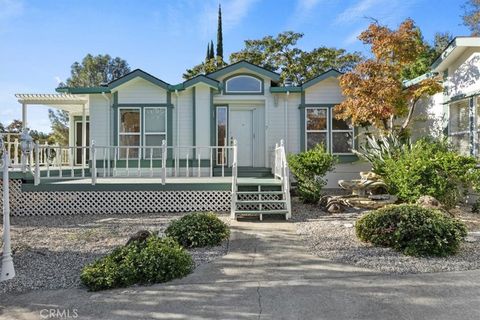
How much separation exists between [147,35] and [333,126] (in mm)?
8152

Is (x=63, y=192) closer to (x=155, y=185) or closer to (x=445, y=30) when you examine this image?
(x=155, y=185)

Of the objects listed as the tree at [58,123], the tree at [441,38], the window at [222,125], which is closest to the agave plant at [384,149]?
the window at [222,125]

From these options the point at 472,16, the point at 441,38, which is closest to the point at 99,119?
the point at 441,38

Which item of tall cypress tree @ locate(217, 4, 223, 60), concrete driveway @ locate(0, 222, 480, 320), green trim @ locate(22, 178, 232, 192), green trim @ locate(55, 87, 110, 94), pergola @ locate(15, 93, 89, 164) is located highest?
tall cypress tree @ locate(217, 4, 223, 60)

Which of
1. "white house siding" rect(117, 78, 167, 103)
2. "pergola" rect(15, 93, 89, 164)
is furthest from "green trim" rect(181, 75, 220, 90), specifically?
"pergola" rect(15, 93, 89, 164)

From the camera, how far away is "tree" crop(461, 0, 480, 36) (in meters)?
19.7

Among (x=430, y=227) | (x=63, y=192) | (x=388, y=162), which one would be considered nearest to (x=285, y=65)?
(x=388, y=162)

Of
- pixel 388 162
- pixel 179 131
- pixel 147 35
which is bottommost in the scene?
pixel 388 162

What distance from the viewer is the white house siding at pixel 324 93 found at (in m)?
11.1

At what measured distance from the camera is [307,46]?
22.6 m

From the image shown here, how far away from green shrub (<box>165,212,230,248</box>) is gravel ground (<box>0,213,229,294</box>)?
139 millimetres

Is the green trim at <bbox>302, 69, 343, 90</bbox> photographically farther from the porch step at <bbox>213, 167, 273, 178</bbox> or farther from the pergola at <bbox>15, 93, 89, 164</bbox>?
the pergola at <bbox>15, 93, 89, 164</bbox>

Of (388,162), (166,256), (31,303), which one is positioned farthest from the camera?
(388,162)

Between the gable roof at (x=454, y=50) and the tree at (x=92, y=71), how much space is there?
26.4 metres
